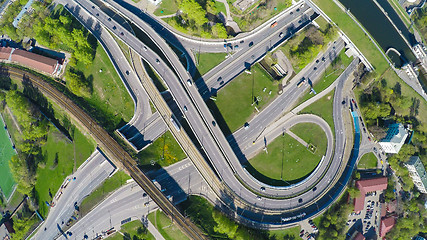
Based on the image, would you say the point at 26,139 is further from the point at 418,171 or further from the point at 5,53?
the point at 418,171

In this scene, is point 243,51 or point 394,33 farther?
point 394,33

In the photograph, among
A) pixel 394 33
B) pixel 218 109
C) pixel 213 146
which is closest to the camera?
pixel 213 146

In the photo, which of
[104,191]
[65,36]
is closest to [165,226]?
[104,191]

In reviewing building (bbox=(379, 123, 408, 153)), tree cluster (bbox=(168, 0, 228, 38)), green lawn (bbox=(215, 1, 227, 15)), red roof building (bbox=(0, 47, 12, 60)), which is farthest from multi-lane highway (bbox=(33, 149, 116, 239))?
building (bbox=(379, 123, 408, 153))

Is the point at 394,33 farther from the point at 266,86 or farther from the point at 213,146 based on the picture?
the point at 213,146

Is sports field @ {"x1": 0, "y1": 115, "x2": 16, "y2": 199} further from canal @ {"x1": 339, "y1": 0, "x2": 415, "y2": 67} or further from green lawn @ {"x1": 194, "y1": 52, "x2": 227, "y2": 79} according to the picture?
canal @ {"x1": 339, "y1": 0, "x2": 415, "y2": 67}

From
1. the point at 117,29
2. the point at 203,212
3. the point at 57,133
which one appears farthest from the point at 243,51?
the point at 57,133

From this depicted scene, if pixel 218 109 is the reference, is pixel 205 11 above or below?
above

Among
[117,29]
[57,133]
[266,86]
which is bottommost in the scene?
[266,86]
